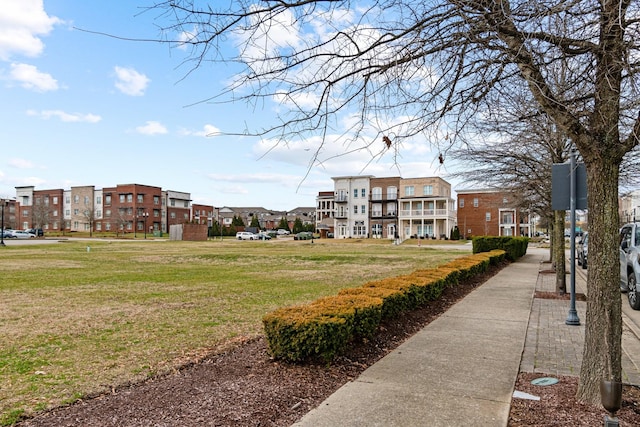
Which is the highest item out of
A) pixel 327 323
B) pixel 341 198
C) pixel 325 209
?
pixel 341 198

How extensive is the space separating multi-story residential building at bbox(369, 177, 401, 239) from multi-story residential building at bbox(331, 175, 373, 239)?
0.95 m

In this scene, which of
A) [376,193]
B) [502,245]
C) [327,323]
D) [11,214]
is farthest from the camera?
[11,214]

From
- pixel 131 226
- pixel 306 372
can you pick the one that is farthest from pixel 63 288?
pixel 131 226

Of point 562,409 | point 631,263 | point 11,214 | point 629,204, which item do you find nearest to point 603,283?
point 562,409

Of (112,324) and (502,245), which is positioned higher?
(502,245)

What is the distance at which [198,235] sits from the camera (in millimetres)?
65688

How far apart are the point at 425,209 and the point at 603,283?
2608 inches

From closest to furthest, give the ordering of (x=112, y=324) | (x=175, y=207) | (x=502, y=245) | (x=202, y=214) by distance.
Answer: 1. (x=112, y=324)
2. (x=502, y=245)
3. (x=175, y=207)
4. (x=202, y=214)

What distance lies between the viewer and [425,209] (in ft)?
226

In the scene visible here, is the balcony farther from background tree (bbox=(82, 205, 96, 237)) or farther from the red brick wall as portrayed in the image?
background tree (bbox=(82, 205, 96, 237))

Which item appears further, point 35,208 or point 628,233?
point 35,208

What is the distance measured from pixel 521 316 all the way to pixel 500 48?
610 centimetres

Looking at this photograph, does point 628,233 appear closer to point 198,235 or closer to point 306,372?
point 306,372

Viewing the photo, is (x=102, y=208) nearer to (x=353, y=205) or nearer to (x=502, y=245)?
(x=353, y=205)
